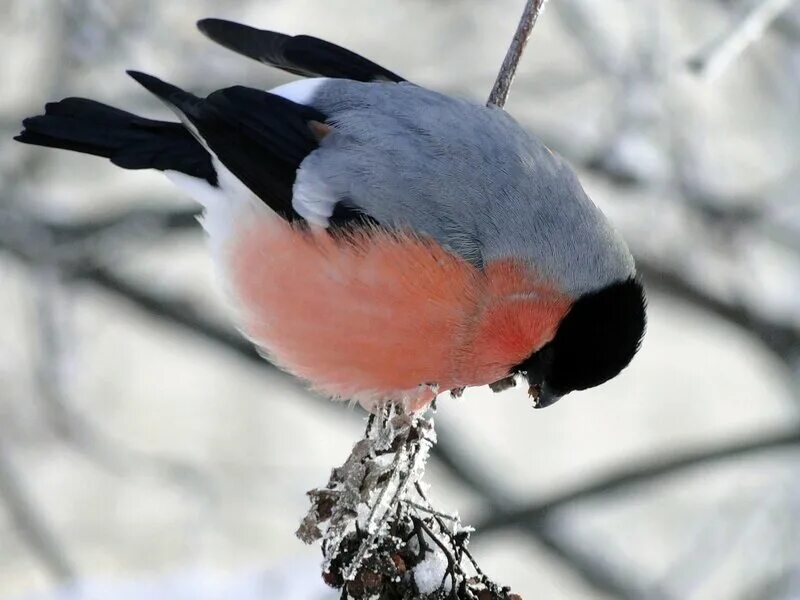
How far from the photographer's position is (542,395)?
5.82 feet

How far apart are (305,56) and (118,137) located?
1.31 ft

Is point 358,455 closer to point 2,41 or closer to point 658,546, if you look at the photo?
point 2,41

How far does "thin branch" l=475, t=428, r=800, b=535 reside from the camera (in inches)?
129

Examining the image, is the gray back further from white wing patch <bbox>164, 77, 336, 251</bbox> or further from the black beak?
the black beak

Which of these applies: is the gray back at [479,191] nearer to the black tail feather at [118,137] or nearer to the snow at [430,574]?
the black tail feather at [118,137]

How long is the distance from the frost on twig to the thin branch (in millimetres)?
1950

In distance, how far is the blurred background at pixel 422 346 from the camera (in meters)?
3.20

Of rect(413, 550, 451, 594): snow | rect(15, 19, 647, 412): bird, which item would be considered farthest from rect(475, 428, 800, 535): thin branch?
rect(413, 550, 451, 594): snow

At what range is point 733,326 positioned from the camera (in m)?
3.47

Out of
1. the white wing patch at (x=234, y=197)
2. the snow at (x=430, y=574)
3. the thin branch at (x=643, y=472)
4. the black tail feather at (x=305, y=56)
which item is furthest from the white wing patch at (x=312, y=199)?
the thin branch at (x=643, y=472)

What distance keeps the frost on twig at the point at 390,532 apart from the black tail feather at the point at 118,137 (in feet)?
Answer: 2.52

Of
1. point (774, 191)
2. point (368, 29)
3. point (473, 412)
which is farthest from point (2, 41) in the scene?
point (774, 191)

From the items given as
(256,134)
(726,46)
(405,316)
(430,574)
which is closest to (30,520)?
(256,134)

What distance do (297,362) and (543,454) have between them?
436 cm
